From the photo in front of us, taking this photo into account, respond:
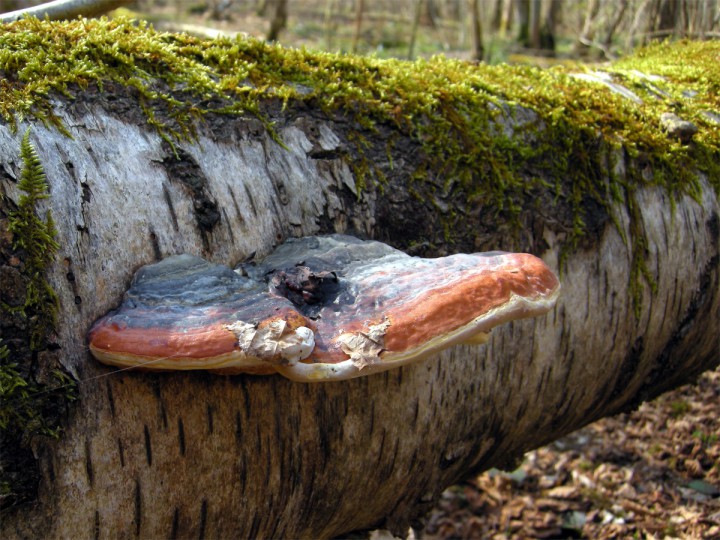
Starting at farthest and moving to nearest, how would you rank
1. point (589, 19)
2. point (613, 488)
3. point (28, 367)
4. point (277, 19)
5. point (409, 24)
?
point (409, 24)
point (277, 19)
point (589, 19)
point (613, 488)
point (28, 367)

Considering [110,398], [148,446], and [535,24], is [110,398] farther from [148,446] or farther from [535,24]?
[535,24]

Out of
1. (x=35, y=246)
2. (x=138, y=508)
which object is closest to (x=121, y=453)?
(x=138, y=508)

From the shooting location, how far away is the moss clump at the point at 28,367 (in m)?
1.58

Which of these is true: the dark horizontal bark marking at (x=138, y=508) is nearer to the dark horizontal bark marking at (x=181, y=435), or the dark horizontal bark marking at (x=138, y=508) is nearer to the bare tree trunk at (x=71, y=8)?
the dark horizontal bark marking at (x=181, y=435)

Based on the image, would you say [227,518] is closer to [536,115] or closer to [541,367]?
[541,367]

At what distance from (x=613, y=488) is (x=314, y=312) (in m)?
4.05

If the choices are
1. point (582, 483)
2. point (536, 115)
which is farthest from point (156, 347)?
point (582, 483)

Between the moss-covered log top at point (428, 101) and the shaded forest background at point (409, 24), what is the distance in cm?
370

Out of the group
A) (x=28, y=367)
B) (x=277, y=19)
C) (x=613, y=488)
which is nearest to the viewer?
(x=28, y=367)

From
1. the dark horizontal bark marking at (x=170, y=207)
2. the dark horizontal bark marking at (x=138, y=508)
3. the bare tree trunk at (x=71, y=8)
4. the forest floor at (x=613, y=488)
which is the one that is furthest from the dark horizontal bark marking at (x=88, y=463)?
the forest floor at (x=613, y=488)

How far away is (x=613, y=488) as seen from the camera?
4.77 m

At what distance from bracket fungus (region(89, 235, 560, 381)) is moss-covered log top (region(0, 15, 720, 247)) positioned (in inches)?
23.5

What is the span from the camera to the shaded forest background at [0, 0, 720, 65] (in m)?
13.8

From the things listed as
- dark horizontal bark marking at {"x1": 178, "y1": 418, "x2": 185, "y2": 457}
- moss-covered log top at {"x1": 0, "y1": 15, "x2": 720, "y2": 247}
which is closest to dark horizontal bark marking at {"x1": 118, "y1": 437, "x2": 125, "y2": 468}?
dark horizontal bark marking at {"x1": 178, "y1": 418, "x2": 185, "y2": 457}
